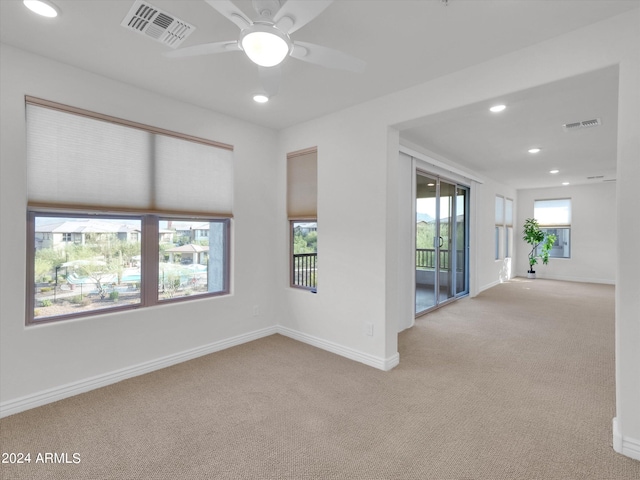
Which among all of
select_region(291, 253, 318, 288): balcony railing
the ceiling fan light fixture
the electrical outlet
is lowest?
the electrical outlet

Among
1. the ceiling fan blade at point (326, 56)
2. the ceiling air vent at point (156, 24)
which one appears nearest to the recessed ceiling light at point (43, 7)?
the ceiling air vent at point (156, 24)

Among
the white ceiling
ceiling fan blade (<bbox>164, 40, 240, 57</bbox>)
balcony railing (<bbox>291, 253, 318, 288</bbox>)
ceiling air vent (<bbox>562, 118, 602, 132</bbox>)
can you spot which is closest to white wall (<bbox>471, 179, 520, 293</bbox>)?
ceiling air vent (<bbox>562, 118, 602, 132</bbox>)

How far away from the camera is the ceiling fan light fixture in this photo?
1.52 m

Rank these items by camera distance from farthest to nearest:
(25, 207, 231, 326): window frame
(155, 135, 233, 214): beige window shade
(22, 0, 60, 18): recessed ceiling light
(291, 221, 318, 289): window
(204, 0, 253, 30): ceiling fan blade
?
(291, 221, 318, 289): window → (155, 135, 233, 214): beige window shade → (25, 207, 231, 326): window frame → (22, 0, 60, 18): recessed ceiling light → (204, 0, 253, 30): ceiling fan blade

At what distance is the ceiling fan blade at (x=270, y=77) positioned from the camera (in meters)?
1.92

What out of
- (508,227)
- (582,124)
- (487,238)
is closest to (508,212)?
(508,227)

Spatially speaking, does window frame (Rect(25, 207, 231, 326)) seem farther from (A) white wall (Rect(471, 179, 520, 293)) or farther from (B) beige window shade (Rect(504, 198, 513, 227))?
(B) beige window shade (Rect(504, 198, 513, 227))

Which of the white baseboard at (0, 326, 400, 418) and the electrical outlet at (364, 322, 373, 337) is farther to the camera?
the electrical outlet at (364, 322, 373, 337)

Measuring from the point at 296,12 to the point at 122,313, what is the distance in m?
2.74

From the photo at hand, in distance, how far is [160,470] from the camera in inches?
70.2

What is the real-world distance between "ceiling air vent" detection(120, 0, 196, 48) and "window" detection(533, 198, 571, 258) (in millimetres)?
9909

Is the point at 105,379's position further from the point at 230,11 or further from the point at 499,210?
the point at 499,210

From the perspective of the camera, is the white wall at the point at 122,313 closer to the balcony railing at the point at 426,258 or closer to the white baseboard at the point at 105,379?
the white baseboard at the point at 105,379

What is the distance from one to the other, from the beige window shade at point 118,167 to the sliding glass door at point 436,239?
3006 millimetres
